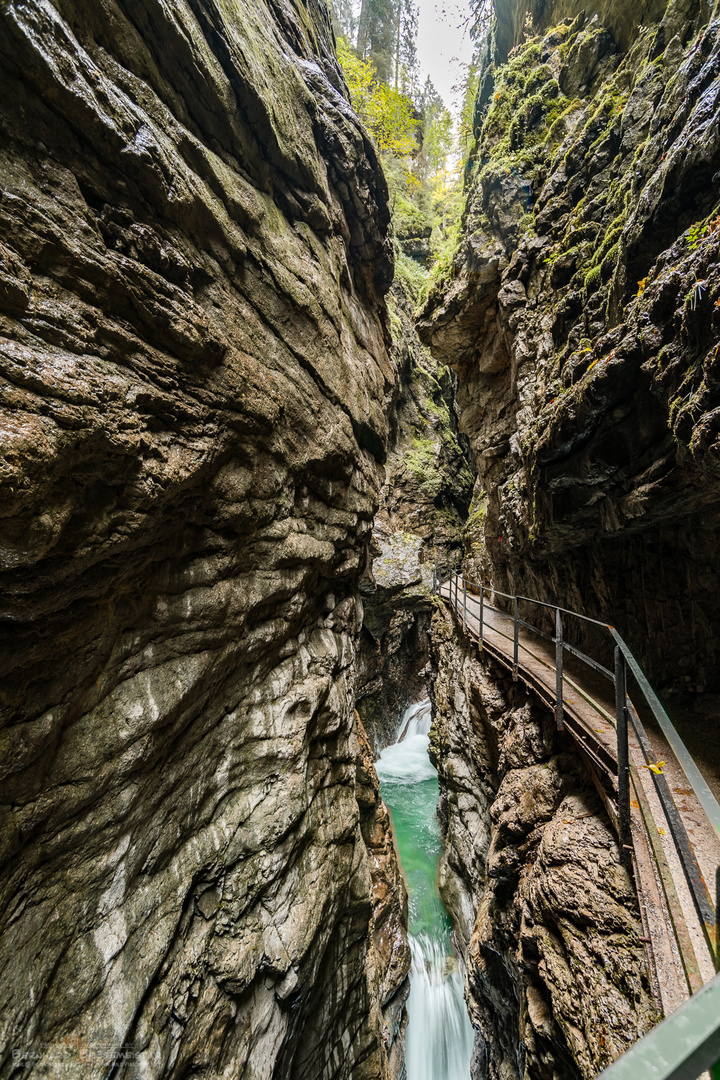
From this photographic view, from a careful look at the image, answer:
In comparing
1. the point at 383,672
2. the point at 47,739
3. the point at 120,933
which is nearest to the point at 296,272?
the point at 47,739

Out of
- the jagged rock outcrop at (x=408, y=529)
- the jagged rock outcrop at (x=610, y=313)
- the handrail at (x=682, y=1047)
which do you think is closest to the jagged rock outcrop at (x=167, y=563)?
the handrail at (x=682, y=1047)

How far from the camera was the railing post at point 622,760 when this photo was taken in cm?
277

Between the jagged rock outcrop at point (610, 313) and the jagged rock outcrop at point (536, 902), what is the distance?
1.93 metres

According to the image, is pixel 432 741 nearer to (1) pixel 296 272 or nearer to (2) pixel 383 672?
(2) pixel 383 672

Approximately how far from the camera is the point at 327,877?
4.29 meters

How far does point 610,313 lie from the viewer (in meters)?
5.20

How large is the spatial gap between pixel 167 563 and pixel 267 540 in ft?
3.70

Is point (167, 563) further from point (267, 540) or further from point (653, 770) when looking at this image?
point (653, 770)

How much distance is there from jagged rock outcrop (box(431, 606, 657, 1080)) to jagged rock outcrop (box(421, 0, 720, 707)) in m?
1.93

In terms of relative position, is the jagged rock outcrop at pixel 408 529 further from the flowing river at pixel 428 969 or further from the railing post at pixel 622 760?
the railing post at pixel 622 760

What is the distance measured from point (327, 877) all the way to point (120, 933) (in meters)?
2.38

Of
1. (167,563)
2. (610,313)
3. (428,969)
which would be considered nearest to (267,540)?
(167,563)

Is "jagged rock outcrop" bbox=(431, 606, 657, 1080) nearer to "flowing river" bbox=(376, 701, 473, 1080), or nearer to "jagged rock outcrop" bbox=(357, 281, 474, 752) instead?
"flowing river" bbox=(376, 701, 473, 1080)

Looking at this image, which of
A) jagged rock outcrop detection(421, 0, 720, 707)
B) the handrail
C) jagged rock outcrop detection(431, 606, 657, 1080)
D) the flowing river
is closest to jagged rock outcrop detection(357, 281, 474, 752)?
the flowing river
